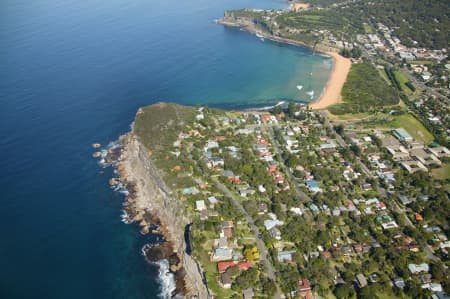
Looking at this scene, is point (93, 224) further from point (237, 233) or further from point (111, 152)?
point (237, 233)

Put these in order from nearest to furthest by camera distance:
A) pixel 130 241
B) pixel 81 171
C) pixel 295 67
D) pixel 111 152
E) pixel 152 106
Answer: pixel 130 241, pixel 81 171, pixel 111 152, pixel 152 106, pixel 295 67

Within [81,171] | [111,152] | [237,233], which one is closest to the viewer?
[237,233]

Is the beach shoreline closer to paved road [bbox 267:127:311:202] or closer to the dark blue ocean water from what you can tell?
the dark blue ocean water

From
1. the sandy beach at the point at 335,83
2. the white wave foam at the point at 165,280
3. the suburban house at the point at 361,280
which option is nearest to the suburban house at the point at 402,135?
the sandy beach at the point at 335,83

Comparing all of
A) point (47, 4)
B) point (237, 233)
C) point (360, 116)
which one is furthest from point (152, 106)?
point (47, 4)

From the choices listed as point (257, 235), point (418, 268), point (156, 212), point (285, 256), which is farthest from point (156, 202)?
point (418, 268)

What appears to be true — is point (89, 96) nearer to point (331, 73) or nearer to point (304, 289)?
point (331, 73)

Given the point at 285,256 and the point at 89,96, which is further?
the point at 89,96

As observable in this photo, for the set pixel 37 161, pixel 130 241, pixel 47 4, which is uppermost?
pixel 47 4
